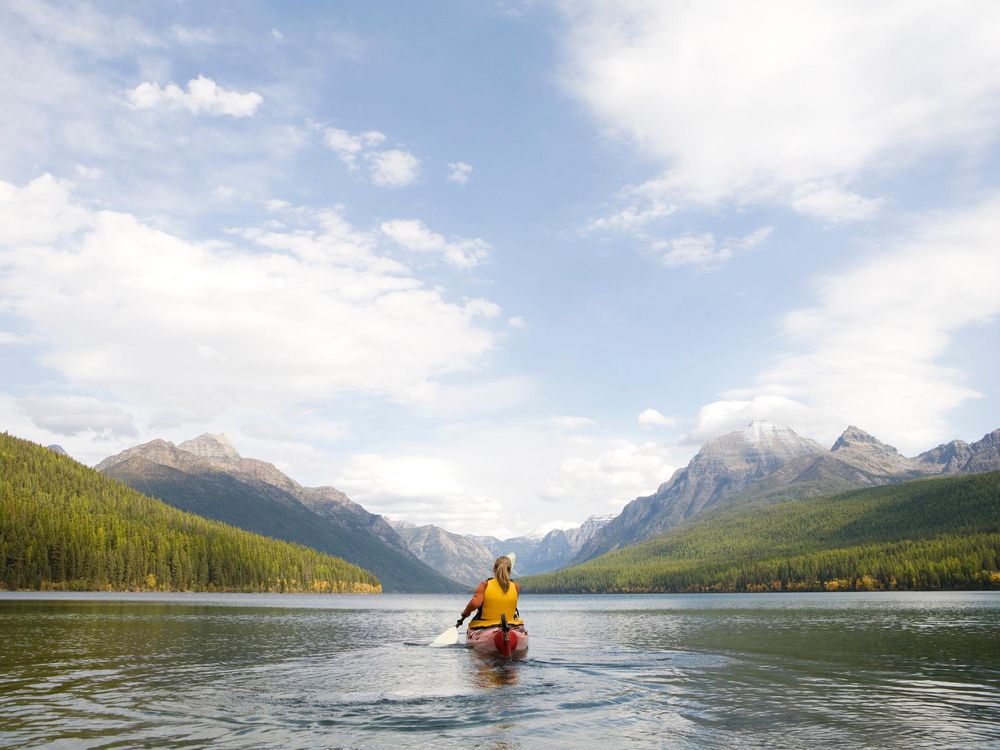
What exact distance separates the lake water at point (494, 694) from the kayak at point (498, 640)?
80cm

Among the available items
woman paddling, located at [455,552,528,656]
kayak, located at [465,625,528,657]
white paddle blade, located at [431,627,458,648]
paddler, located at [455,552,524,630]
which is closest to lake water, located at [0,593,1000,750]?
kayak, located at [465,625,528,657]

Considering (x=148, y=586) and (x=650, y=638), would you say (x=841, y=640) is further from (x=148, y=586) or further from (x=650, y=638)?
(x=148, y=586)

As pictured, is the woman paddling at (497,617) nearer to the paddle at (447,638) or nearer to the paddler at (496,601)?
the paddler at (496,601)

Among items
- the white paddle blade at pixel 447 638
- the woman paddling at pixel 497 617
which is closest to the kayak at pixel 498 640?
the woman paddling at pixel 497 617

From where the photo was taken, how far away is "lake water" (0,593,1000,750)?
67.8 ft

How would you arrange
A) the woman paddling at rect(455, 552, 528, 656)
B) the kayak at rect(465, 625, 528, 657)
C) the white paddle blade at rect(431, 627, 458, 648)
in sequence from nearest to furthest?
1. the woman paddling at rect(455, 552, 528, 656)
2. the kayak at rect(465, 625, 528, 657)
3. the white paddle blade at rect(431, 627, 458, 648)

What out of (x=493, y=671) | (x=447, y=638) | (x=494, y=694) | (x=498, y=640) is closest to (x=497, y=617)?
(x=498, y=640)

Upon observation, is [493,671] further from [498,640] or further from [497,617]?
[497,617]

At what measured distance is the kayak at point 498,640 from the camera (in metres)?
37.8

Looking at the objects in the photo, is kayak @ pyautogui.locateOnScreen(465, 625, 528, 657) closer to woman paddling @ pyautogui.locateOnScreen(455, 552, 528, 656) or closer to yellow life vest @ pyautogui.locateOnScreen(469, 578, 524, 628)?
woman paddling @ pyautogui.locateOnScreen(455, 552, 528, 656)

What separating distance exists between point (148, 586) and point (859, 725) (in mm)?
188873

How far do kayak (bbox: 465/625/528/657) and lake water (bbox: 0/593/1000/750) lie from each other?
31.3 inches

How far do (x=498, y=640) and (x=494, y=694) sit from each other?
981 centimetres

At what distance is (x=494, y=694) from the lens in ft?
92.6
